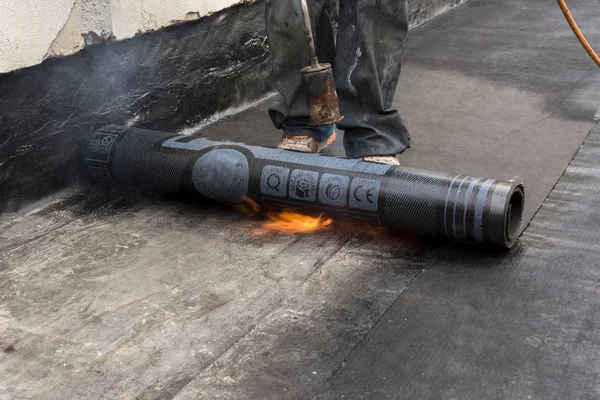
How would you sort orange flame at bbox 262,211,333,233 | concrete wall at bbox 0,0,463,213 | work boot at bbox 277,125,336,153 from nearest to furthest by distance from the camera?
1. orange flame at bbox 262,211,333,233
2. concrete wall at bbox 0,0,463,213
3. work boot at bbox 277,125,336,153

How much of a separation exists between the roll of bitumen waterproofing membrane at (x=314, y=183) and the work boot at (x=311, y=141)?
0.18 meters

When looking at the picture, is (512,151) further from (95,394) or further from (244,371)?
(95,394)

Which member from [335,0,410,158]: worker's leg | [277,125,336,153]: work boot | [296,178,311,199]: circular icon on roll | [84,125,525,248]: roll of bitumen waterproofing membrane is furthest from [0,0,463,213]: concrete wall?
[296,178,311,199]: circular icon on roll

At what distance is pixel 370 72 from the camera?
2.74 metres

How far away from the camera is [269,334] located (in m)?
1.91

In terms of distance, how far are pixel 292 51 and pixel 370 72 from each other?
30 cm

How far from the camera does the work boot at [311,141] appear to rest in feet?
9.10

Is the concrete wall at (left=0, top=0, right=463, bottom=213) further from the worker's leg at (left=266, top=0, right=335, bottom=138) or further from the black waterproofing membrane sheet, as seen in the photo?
the black waterproofing membrane sheet

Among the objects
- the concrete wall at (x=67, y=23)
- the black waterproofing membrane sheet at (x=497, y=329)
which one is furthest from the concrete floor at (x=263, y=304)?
the concrete wall at (x=67, y=23)

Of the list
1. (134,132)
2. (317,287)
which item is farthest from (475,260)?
(134,132)

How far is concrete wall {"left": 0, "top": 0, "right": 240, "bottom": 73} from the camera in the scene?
2551 millimetres

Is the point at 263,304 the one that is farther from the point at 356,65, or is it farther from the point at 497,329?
the point at 356,65

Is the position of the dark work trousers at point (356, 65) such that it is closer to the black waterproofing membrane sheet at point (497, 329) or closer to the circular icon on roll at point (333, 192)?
the circular icon on roll at point (333, 192)

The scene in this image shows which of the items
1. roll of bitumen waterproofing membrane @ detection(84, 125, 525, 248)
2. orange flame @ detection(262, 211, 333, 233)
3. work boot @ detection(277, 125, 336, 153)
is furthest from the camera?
work boot @ detection(277, 125, 336, 153)
